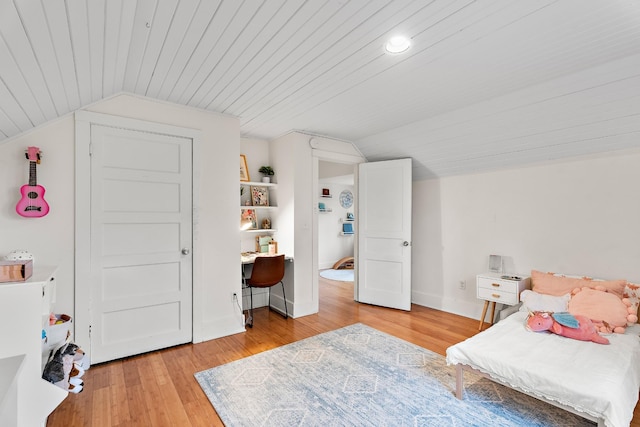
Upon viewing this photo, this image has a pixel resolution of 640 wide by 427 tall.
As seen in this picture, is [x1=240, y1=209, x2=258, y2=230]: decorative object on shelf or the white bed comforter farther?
[x1=240, y1=209, x2=258, y2=230]: decorative object on shelf

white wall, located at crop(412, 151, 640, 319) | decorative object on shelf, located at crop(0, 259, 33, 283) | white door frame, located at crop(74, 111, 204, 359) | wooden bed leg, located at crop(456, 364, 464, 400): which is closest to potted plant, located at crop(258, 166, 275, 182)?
white door frame, located at crop(74, 111, 204, 359)

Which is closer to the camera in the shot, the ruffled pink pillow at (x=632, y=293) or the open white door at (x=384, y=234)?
the ruffled pink pillow at (x=632, y=293)

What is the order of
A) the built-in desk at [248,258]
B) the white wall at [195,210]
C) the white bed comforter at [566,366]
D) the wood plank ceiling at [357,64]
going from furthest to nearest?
the built-in desk at [248,258] < the white wall at [195,210] < the white bed comforter at [566,366] < the wood plank ceiling at [357,64]

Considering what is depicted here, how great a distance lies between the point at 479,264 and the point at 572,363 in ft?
6.30

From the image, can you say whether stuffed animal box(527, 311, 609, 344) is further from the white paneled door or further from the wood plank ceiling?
the white paneled door

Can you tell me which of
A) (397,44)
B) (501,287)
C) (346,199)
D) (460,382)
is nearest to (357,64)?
(397,44)

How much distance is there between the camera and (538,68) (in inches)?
84.1

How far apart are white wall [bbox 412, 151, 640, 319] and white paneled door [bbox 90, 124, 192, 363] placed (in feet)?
10.1

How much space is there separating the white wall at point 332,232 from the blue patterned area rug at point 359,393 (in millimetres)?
4281

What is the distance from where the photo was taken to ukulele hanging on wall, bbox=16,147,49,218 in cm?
224

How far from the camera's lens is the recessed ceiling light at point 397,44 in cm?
178

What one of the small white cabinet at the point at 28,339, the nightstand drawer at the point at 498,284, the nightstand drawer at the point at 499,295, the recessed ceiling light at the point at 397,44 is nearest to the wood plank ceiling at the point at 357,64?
the recessed ceiling light at the point at 397,44

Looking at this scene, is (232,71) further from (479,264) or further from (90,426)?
(479,264)

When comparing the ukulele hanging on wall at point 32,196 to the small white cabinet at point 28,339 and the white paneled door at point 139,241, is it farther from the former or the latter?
the small white cabinet at point 28,339
